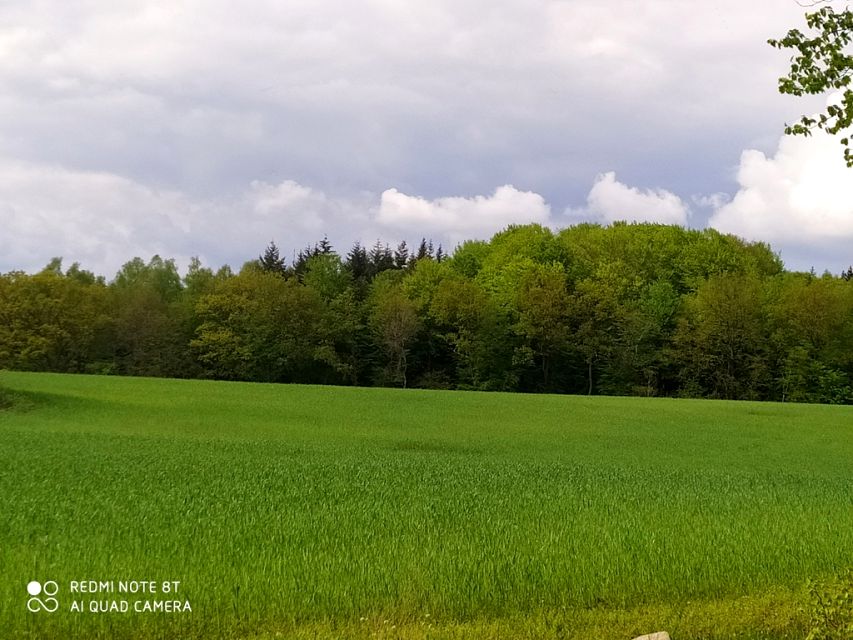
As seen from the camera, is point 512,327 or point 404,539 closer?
point 404,539

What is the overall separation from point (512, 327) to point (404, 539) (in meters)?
65.9

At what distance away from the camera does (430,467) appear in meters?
18.5

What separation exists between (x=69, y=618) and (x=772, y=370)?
244 ft

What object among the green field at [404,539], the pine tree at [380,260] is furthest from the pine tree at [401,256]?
the green field at [404,539]

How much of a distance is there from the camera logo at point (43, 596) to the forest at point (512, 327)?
66628 millimetres

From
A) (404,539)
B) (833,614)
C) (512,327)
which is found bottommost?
(404,539)

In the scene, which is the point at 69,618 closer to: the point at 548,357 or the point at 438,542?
the point at 438,542

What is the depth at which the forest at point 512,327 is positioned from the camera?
230ft

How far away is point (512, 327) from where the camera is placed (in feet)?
245

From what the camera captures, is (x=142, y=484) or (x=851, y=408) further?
(x=851, y=408)

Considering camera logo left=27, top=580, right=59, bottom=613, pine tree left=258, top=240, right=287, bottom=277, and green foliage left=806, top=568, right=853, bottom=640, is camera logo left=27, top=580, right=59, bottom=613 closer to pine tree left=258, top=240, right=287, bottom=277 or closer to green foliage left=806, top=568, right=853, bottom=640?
green foliage left=806, top=568, right=853, bottom=640

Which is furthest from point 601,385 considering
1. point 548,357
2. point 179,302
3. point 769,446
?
point 179,302

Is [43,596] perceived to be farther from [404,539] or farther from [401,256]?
[401,256]

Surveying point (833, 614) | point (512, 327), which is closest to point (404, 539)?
point (833, 614)
